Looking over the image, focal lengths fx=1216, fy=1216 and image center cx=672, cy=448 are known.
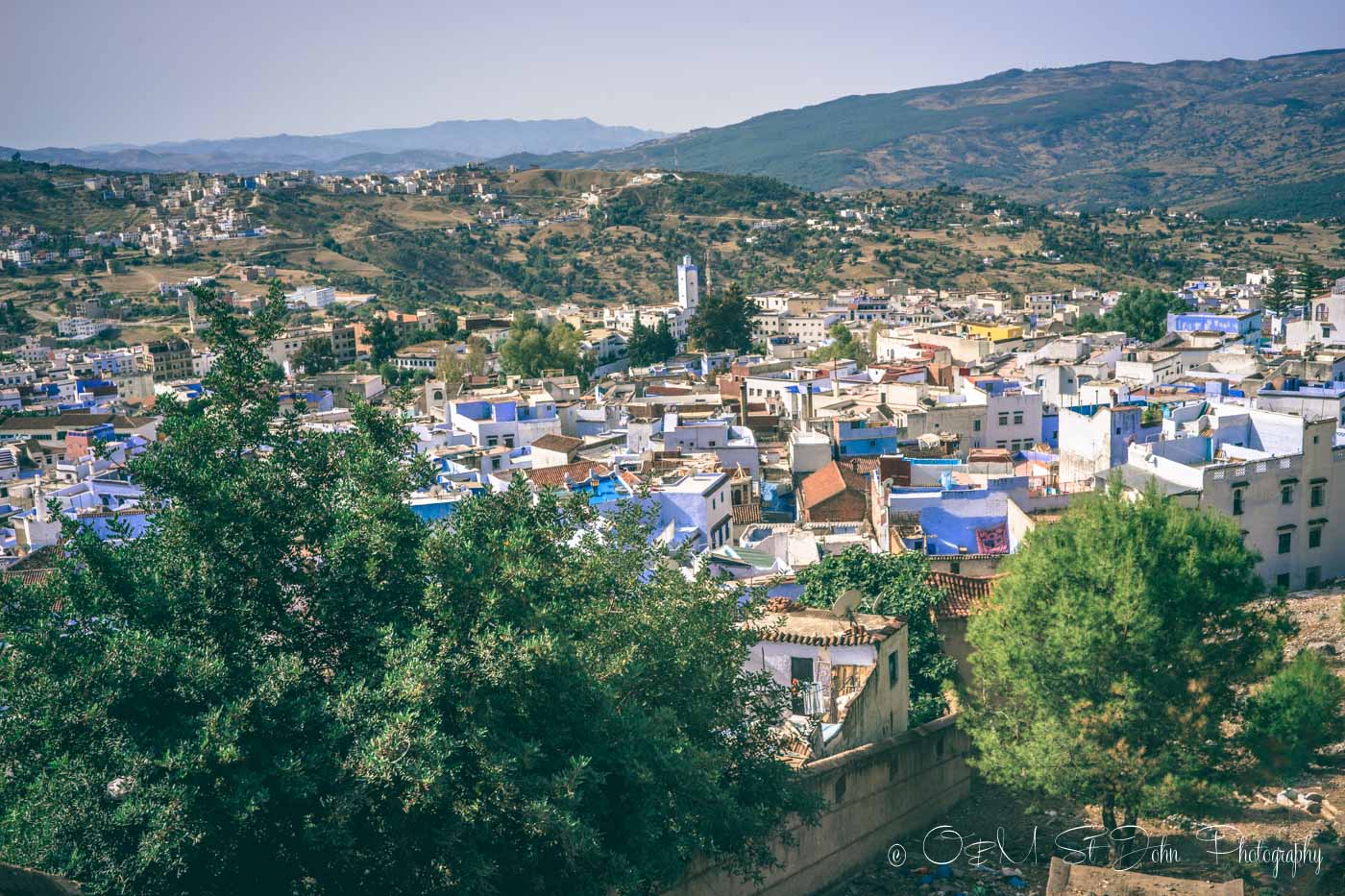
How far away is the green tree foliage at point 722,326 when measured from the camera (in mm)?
59250

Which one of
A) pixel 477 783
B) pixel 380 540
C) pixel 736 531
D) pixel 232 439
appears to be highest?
pixel 232 439

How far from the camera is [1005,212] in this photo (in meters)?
115

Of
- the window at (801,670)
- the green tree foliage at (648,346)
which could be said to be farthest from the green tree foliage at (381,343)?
the window at (801,670)

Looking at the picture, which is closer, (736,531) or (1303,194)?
(736,531)

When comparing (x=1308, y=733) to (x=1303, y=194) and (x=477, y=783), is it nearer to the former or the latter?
(x=477, y=783)

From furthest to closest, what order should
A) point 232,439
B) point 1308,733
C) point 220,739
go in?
point 1308,733 < point 232,439 < point 220,739

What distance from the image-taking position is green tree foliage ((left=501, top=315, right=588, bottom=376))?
49094 mm

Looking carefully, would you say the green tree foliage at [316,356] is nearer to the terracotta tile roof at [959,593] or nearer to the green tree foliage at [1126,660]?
the terracotta tile roof at [959,593]

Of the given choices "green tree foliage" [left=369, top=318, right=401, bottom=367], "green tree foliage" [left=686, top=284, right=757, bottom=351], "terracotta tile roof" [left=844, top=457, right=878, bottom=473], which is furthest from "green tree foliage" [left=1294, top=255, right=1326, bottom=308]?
"green tree foliage" [left=369, top=318, right=401, bottom=367]

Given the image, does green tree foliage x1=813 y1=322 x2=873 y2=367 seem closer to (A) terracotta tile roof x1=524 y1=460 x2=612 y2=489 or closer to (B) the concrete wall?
(A) terracotta tile roof x1=524 y1=460 x2=612 y2=489

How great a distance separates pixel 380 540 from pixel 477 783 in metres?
2.00

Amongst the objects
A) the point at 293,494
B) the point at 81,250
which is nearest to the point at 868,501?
the point at 293,494

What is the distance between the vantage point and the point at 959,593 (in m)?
16.1

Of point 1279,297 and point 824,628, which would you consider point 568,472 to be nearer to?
point 824,628
